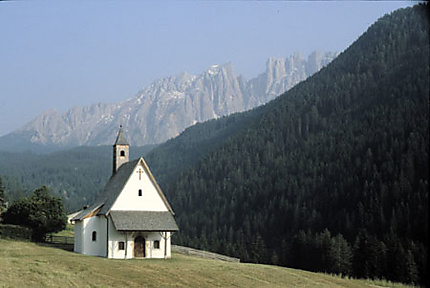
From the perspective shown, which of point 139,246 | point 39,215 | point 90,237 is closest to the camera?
point 139,246

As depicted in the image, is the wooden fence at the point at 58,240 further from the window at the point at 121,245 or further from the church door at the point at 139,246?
the church door at the point at 139,246

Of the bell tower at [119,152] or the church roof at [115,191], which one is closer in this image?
the church roof at [115,191]

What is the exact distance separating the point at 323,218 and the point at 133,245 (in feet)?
350

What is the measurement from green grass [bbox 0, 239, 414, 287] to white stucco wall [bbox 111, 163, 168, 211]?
28.8 ft

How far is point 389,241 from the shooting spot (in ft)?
279

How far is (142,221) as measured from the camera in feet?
203

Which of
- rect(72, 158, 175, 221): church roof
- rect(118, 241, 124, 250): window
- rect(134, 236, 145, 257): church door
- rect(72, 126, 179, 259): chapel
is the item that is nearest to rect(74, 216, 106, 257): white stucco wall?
rect(72, 126, 179, 259): chapel

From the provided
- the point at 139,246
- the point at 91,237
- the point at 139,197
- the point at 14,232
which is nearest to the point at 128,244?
the point at 139,246

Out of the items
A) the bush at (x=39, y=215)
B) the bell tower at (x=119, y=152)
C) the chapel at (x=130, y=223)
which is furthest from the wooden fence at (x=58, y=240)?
the bell tower at (x=119, y=152)

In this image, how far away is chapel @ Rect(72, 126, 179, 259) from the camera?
60.8 meters

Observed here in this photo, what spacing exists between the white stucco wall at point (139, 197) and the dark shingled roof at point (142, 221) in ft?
2.28

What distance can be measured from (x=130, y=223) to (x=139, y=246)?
9.89 ft

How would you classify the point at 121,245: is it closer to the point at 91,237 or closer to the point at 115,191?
the point at 91,237

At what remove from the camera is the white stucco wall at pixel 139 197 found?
208ft
